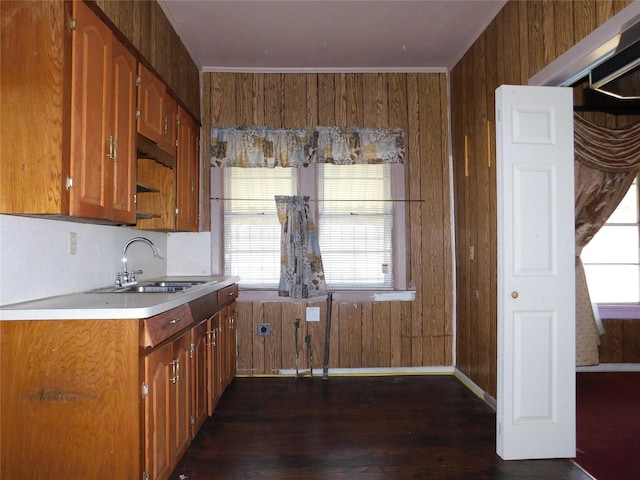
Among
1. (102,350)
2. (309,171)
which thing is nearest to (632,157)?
(309,171)

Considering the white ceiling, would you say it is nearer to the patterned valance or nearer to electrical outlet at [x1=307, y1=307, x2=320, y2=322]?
the patterned valance

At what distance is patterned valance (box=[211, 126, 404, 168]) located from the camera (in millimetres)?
3795

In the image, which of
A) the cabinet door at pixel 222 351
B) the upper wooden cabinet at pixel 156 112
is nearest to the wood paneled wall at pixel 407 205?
the cabinet door at pixel 222 351

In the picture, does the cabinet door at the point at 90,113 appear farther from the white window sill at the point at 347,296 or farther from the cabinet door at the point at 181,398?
the white window sill at the point at 347,296

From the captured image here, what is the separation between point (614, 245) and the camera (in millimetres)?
4176

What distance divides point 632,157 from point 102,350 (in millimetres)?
3846

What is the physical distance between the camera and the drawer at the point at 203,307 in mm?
2332

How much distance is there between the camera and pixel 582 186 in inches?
139

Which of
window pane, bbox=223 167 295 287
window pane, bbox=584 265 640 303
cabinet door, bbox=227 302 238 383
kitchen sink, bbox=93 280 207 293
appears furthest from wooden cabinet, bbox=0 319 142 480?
window pane, bbox=584 265 640 303

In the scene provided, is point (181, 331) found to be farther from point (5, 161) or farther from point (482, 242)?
point (482, 242)

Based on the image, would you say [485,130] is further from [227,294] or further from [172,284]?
[172,284]

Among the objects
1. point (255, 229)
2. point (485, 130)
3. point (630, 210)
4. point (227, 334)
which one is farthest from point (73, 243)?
point (630, 210)

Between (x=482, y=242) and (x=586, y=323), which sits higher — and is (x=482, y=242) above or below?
above

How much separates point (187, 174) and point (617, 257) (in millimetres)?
4156
